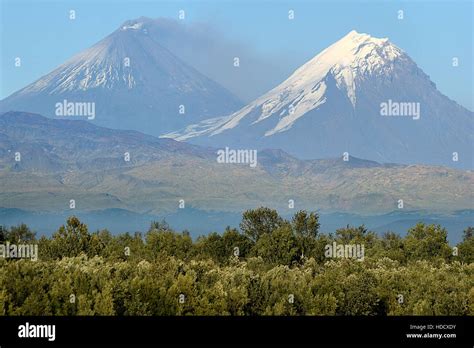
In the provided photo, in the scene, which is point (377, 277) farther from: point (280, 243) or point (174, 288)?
point (280, 243)

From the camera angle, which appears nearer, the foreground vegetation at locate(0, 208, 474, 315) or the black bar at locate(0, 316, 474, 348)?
the black bar at locate(0, 316, 474, 348)

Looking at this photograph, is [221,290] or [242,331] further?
[221,290]

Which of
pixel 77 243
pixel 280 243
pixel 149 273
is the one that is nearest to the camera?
pixel 149 273

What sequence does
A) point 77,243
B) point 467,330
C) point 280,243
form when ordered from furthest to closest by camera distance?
point 280,243 → point 77,243 → point 467,330

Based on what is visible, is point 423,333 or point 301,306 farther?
point 301,306

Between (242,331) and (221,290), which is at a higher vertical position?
(221,290)

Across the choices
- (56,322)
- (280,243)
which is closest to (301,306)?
(56,322)

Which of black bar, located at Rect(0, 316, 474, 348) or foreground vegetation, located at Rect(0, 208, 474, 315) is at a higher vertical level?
foreground vegetation, located at Rect(0, 208, 474, 315)

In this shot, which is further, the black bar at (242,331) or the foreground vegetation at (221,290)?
the foreground vegetation at (221,290)

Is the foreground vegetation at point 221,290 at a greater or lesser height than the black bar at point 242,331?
greater
